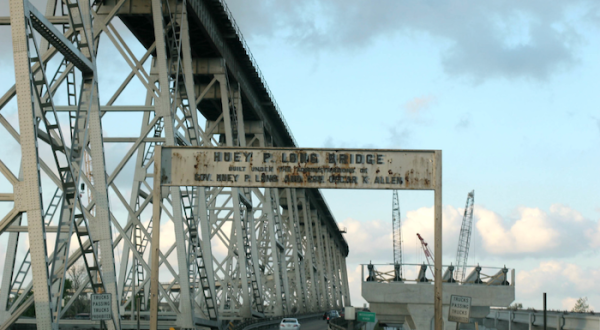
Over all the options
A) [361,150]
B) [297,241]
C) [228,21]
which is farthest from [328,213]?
[361,150]

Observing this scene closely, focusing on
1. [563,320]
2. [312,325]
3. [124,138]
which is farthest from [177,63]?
[312,325]

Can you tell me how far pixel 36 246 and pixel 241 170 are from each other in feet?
19.9

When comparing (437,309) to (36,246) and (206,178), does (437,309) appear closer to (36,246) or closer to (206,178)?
(206,178)

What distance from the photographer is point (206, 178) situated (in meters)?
20.3

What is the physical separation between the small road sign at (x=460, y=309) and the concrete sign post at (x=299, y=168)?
2.99 metres

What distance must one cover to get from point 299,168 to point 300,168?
0.11 ft

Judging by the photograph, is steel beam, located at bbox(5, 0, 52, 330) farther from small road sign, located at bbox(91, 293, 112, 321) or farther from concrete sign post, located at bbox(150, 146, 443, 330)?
concrete sign post, located at bbox(150, 146, 443, 330)

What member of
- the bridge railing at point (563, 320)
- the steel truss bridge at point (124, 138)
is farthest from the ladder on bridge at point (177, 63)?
the bridge railing at point (563, 320)

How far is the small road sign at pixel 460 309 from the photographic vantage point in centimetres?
1991

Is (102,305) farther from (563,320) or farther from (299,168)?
(563,320)

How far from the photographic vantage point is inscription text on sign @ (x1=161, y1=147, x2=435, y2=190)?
20172 mm

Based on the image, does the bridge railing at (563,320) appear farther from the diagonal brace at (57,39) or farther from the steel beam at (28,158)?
the steel beam at (28,158)

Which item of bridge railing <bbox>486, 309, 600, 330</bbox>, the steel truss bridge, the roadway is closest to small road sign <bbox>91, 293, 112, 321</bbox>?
the steel truss bridge

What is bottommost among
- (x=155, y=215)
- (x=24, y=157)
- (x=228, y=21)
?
(x=155, y=215)
